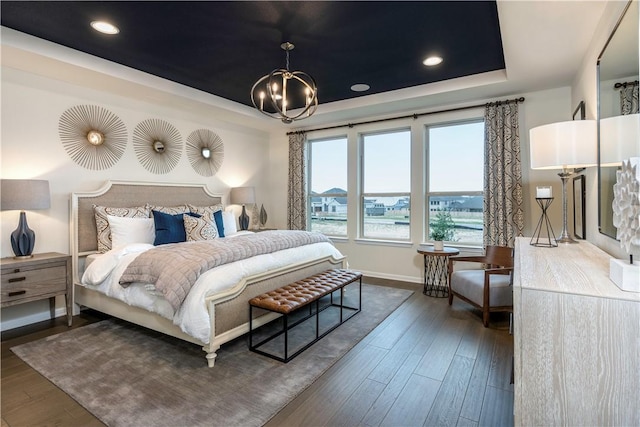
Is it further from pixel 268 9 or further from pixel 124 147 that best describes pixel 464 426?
pixel 124 147

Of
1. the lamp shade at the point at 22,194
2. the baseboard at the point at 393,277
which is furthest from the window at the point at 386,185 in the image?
the lamp shade at the point at 22,194

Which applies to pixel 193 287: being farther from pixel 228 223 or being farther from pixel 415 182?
pixel 415 182

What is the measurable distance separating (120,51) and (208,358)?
295 centimetres

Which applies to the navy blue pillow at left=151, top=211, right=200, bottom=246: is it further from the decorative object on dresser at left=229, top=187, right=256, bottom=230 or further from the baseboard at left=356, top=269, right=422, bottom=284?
the baseboard at left=356, top=269, right=422, bottom=284

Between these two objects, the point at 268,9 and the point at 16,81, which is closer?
the point at 268,9

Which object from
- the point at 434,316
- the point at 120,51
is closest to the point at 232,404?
the point at 434,316

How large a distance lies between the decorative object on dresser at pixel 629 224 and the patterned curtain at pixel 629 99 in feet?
1.51

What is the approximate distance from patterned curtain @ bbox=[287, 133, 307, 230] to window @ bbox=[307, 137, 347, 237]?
25cm

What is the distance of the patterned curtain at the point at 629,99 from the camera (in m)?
1.55

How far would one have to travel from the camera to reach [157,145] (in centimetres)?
443

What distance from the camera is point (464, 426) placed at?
1805 mm

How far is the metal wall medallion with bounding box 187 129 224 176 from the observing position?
16.1 ft

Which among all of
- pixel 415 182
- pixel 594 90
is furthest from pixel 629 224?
pixel 415 182

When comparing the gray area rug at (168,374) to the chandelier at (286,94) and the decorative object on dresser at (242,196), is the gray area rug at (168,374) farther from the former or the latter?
the decorative object on dresser at (242,196)
